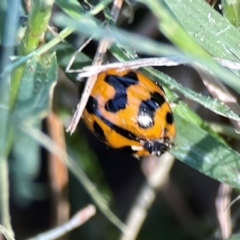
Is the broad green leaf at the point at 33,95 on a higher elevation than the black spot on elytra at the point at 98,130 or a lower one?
higher

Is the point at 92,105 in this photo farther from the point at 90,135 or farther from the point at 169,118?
the point at 90,135

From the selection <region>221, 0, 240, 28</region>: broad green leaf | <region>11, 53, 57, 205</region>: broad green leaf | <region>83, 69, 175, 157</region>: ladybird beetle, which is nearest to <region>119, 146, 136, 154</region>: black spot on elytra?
<region>83, 69, 175, 157</region>: ladybird beetle

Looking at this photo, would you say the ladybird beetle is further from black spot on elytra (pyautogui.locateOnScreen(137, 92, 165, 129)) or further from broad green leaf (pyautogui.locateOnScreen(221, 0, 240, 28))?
broad green leaf (pyautogui.locateOnScreen(221, 0, 240, 28))

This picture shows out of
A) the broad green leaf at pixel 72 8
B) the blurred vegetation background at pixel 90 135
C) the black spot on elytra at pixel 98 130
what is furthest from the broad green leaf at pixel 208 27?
the black spot on elytra at pixel 98 130

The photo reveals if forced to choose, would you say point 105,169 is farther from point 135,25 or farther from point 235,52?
point 235,52

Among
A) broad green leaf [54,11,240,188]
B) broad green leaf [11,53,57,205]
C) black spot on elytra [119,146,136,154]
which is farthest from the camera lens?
black spot on elytra [119,146,136,154]

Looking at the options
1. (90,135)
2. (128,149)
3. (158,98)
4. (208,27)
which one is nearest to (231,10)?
(208,27)

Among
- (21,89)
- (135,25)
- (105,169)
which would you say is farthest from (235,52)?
(105,169)

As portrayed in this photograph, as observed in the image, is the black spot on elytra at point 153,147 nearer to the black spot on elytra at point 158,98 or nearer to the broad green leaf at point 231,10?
the black spot on elytra at point 158,98
